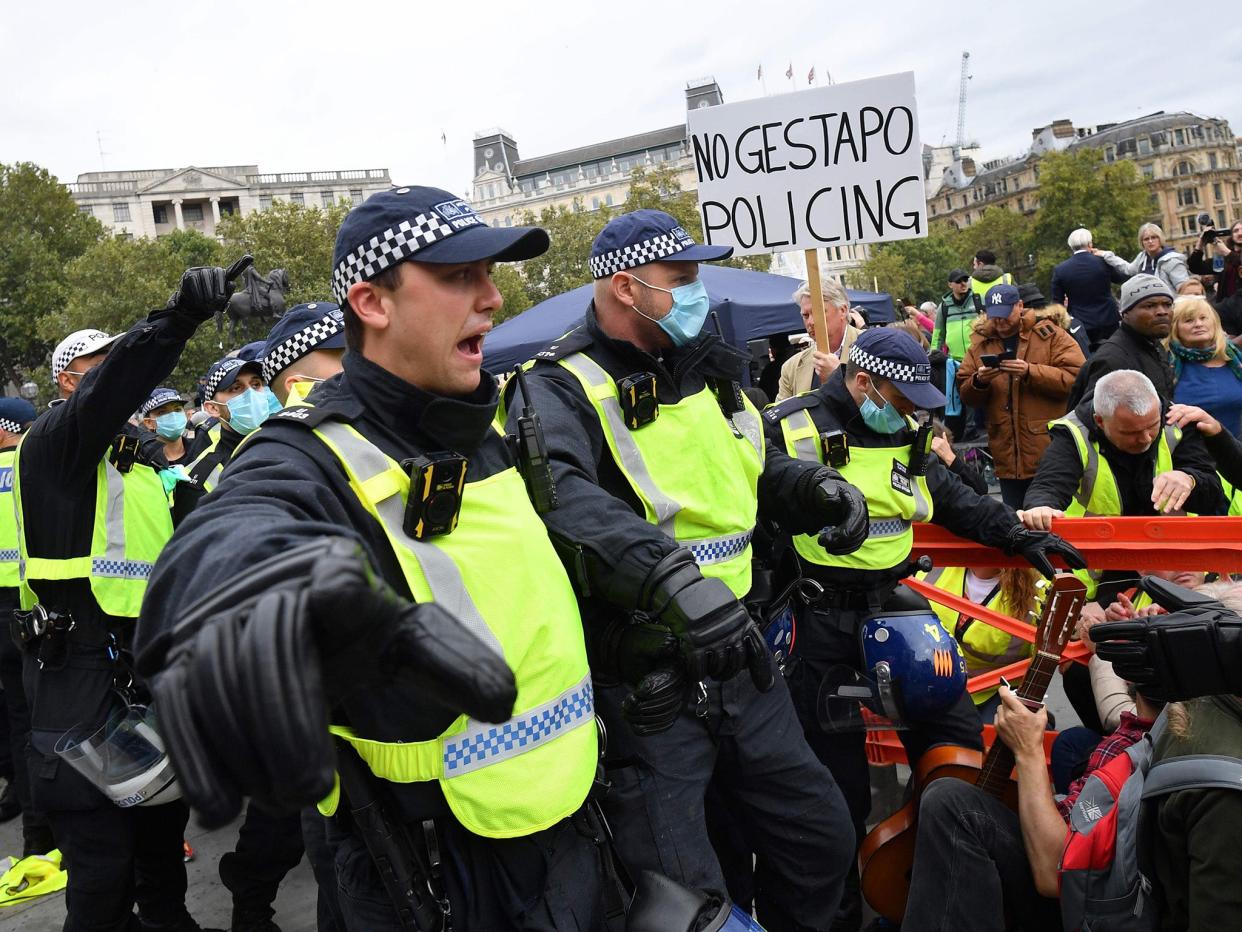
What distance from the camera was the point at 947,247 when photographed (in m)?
94.9

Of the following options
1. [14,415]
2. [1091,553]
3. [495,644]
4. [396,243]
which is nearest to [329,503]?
[495,644]

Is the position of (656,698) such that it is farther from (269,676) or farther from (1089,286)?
(1089,286)

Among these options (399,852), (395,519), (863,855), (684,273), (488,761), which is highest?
(684,273)

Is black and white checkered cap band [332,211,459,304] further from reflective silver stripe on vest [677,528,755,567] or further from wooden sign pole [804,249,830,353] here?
wooden sign pole [804,249,830,353]

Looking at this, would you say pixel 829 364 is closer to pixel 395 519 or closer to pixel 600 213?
pixel 395 519

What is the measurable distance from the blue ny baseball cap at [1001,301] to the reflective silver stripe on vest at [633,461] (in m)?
5.09

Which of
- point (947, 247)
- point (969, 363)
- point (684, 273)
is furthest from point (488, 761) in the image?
point (947, 247)

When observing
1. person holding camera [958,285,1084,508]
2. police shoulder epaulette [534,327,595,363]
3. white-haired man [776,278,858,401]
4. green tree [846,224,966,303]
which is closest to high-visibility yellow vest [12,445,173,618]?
police shoulder epaulette [534,327,595,363]

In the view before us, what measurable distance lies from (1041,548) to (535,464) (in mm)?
2102

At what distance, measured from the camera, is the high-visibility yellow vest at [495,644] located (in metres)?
1.83

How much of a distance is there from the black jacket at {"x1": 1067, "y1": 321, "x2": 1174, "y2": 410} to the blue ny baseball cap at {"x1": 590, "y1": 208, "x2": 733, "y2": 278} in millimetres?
3418

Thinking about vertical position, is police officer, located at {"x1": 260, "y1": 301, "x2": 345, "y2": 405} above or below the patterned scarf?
above

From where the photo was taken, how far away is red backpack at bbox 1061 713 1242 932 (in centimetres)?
204

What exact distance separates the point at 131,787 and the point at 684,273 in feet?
7.67
